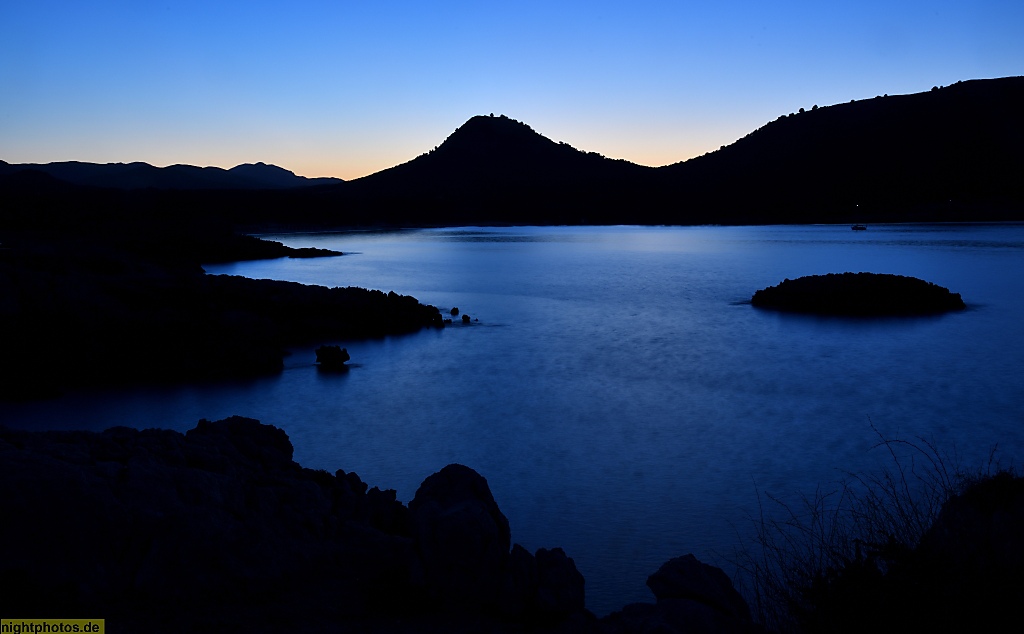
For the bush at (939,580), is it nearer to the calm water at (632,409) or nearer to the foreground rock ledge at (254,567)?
the foreground rock ledge at (254,567)

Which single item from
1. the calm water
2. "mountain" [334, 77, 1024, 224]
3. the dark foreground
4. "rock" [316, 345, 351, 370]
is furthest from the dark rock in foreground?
"mountain" [334, 77, 1024, 224]

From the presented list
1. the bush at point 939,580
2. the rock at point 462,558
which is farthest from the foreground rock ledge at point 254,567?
→ the bush at point 939,580

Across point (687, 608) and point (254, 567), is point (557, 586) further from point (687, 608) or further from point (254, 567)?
point (254, 567)

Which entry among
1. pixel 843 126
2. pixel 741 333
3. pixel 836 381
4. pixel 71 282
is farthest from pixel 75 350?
pixel 843 126

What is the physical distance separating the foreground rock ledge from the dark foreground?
0.04 feet

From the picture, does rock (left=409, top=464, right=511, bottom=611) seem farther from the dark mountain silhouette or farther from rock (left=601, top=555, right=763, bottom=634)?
the dark mountain silhouette

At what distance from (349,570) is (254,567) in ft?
2.31

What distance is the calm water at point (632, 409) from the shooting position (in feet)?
31.8

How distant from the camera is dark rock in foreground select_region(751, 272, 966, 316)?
26.3 meters

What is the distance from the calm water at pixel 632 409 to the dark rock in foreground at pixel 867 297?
99 centimetres

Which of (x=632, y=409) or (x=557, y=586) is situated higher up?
(x=557, y=586)

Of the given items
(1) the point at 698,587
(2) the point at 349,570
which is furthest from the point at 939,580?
(2) the point at 349,570

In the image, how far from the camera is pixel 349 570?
6230 millimetres

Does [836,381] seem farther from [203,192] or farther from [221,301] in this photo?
[203,192]
